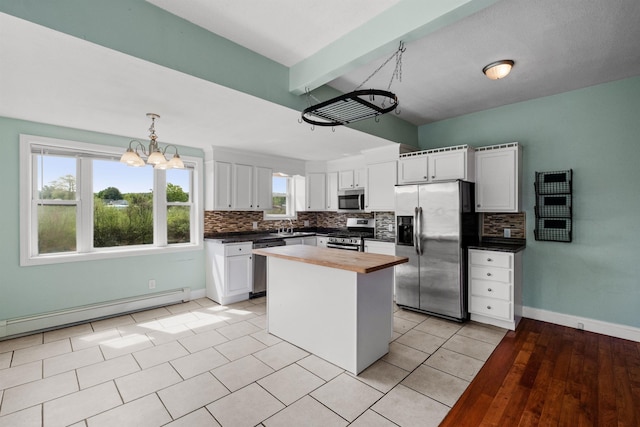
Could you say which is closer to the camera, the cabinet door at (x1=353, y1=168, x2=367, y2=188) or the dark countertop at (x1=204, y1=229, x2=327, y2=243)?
the dark countertop at (x1=204, y1=229, x2=327, y2=243)

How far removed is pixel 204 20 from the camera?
215 cm

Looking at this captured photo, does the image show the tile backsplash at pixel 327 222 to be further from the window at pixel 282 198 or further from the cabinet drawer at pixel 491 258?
the cabinet drawer at pixel 491 258

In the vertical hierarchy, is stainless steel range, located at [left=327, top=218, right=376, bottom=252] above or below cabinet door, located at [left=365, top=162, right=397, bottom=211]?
below

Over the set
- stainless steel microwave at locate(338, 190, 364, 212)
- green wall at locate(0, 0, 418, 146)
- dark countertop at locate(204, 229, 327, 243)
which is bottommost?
dark countertop at locate(204, 229, 327, 243)

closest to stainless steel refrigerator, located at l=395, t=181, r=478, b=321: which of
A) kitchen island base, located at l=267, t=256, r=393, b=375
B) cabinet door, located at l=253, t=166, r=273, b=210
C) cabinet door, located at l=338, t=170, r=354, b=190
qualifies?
kitchen island base, located at l=267, t=256, r=393, b=375

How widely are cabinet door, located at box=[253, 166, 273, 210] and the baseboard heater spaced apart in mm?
1844

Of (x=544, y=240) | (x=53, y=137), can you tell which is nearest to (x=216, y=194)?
(x=53, y=137)

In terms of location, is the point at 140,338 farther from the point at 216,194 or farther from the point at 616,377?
the point at 616,377

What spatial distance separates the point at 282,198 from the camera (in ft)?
20.0

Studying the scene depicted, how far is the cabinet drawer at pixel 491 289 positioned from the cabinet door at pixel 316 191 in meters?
3.17

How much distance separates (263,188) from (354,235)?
72.5 inches

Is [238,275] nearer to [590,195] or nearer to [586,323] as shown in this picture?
[586,323]

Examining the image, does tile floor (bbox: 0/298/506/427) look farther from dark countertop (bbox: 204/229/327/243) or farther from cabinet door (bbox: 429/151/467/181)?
cabinet door (bbox: 429/151/467/181)

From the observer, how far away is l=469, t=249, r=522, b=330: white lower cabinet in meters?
3.42
